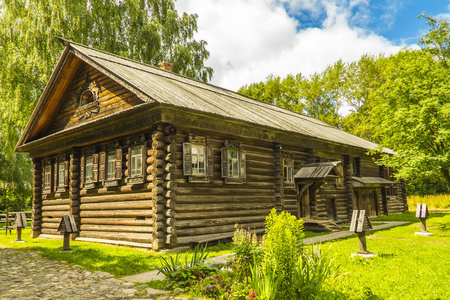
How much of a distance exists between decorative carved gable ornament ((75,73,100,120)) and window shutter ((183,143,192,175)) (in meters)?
4.48

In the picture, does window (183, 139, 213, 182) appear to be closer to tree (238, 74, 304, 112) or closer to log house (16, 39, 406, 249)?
log house (16, 39, 406, 249)

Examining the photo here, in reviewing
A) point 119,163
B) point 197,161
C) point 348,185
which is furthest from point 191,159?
point 348,185

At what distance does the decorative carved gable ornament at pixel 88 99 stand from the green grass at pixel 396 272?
10.1 metres

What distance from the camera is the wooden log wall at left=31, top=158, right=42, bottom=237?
16453mm

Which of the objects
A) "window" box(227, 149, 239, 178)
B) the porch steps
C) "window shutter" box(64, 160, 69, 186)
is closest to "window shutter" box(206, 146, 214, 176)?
"window" box(227, 149, 239, 178)

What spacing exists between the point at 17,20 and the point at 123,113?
15522mm

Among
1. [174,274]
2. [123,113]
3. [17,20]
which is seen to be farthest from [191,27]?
[174,274]

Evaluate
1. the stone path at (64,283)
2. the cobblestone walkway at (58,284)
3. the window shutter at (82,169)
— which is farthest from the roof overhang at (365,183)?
the cobblestone walkway at (58,284)

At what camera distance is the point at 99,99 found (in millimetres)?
12875

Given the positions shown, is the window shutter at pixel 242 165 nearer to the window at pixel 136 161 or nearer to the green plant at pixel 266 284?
the window at pixel 136 161

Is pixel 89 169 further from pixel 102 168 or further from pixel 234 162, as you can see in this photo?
pixel 234 162

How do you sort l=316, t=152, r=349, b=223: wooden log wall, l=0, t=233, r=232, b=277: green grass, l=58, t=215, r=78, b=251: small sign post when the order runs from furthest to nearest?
1. l=316, t=152, r=349, b=223: wooden log wall
2. l=58, t=215, r=78, b=251: small sign post
3. l=0, t=233, r=232, b=277: green grass

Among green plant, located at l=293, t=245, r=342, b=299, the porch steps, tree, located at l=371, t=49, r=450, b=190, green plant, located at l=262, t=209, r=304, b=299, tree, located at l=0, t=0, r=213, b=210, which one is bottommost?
the porch steps

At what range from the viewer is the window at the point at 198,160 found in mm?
11117
